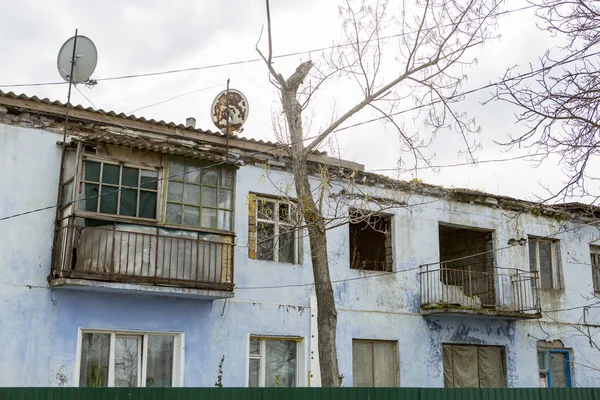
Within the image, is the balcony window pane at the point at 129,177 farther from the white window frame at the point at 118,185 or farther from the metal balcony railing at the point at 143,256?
the metal balcony railing at the point at 143,256

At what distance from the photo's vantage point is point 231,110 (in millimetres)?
15586

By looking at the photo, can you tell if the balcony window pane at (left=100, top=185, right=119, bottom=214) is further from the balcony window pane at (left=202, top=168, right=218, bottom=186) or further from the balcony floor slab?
the balcony window pane at (left=202, top=168, right=218, bottom=186)

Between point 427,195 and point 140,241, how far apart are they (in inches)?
301

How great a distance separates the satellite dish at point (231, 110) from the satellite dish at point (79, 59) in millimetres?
2866

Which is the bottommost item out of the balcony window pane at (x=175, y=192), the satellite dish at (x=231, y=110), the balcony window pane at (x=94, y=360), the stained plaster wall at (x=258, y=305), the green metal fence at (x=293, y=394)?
the green metal fence at (x=293, y=394)

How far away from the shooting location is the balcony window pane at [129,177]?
13.2 m

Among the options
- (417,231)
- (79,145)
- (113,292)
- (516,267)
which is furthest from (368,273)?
(79,145)

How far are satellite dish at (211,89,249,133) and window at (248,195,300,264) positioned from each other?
5.21 ft

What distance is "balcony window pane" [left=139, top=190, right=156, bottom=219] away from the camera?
13.3 meters

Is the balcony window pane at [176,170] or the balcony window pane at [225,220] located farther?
the balcony window pane at [225,220]

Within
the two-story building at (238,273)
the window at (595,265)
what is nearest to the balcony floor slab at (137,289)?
the two-story building at (238,273)

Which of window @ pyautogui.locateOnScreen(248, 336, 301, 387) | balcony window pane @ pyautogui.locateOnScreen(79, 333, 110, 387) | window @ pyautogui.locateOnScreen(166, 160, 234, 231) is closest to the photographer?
balcony window pane @ pyautogui.locateOnScreen(79, 333, 110, 387)

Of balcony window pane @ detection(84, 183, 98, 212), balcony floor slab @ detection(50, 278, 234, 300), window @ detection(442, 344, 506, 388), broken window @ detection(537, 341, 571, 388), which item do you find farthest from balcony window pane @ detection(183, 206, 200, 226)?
broken window @ detection(537, 341, 571, 388)

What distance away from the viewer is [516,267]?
18.8 meters
